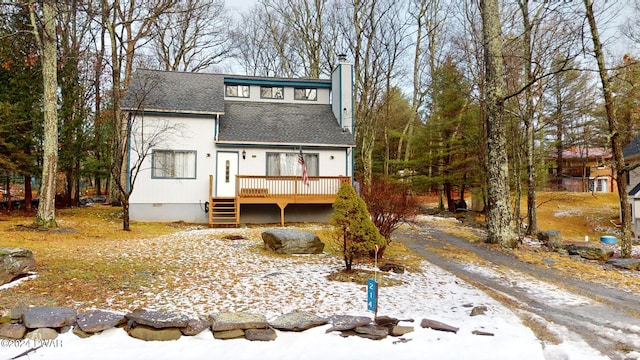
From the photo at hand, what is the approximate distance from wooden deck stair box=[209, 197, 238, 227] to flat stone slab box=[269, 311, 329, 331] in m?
9.60

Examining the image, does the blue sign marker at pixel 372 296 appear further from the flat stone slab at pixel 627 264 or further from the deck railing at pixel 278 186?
the deck railing at pixel 278 186

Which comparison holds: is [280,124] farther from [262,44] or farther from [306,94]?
[262,44]

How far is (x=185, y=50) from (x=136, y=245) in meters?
19.4

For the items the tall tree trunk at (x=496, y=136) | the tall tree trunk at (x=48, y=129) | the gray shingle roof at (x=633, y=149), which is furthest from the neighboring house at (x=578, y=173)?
the tall tree trunk at (x=48, y=129)

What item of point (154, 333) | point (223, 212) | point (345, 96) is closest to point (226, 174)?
point (223, 212)

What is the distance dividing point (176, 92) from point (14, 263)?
11.2 meters

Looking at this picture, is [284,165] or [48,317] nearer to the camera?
[48,317]

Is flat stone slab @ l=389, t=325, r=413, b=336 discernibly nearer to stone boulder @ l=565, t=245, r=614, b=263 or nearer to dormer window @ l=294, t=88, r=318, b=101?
stone boulder @ l=565, t=245, r=614, b=263

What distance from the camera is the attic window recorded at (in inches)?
700

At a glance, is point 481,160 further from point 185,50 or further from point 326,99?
point 185,50

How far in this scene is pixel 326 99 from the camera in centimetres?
1850

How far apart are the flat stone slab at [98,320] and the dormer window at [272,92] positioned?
46.9 feet

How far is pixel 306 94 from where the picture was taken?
18.5 m

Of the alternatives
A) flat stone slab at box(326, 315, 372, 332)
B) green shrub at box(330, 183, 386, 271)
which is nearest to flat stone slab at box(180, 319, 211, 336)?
flat stone slab at box(326, 315, 372, 332)
